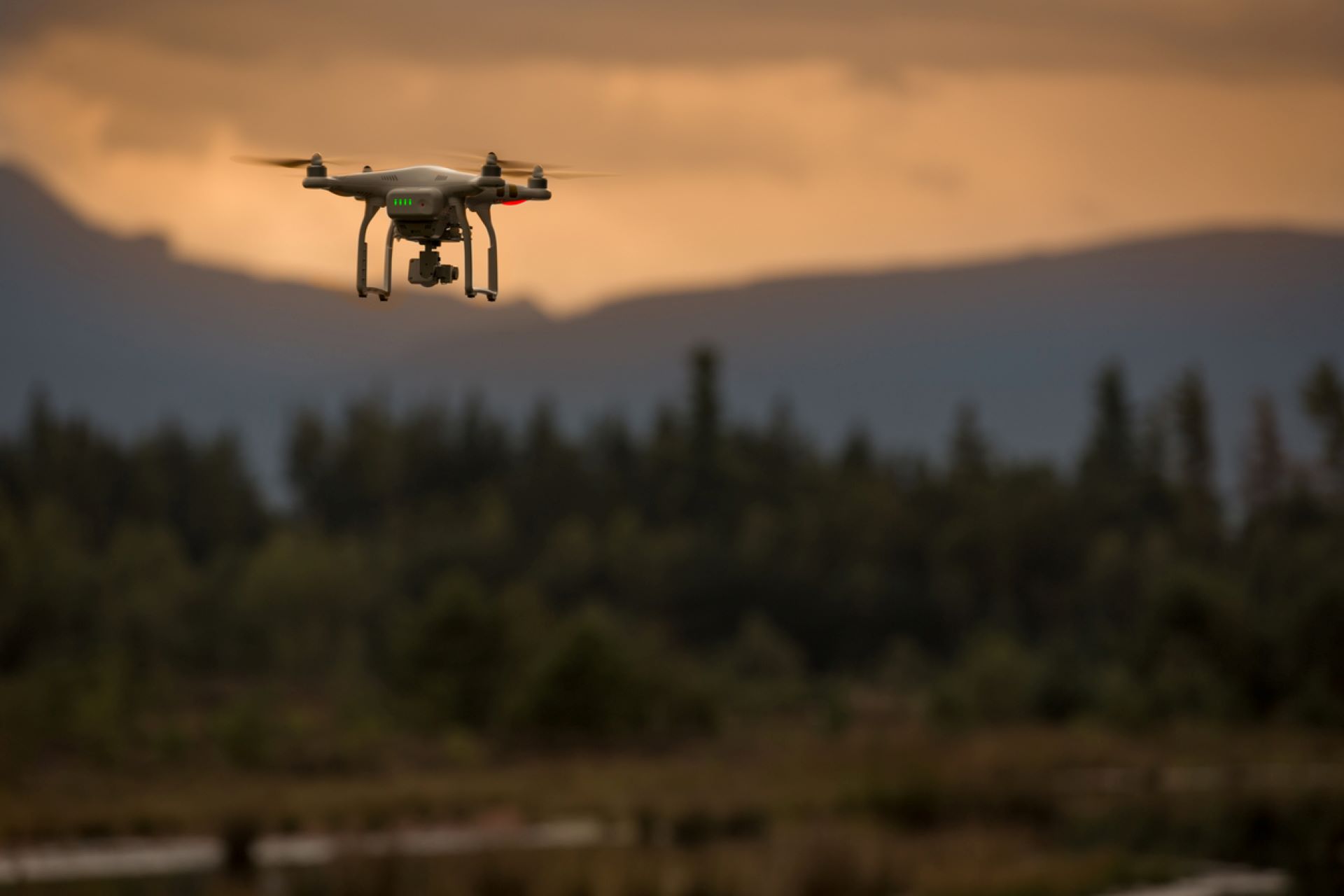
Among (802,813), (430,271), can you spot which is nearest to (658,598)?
(802,813)

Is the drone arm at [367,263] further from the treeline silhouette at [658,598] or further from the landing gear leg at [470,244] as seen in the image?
the treeline silhouette at [658,598]

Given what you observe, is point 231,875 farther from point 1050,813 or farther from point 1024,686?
point 1024,686

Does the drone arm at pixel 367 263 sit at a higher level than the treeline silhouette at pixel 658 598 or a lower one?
higher

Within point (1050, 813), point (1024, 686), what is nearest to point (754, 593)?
point (1024, 686)

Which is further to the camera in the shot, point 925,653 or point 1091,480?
point 1091,480

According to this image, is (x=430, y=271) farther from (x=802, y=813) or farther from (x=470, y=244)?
(x=802, y=813)

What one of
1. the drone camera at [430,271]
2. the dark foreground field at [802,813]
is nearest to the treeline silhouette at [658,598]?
the dark foreground field at [802,813]

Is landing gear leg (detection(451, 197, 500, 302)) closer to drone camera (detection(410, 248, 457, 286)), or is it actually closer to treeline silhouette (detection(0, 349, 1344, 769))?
drone camera (detection(410, 248, 457, 286))
